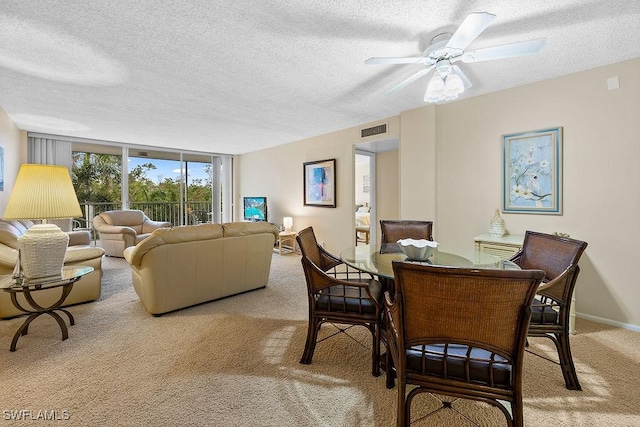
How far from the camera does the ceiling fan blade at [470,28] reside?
4.92 feet

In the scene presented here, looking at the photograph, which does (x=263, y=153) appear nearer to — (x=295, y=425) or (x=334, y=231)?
(x=334, y=231)

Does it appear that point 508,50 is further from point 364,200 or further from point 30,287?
point 364,200

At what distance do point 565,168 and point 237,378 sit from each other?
3457 mm

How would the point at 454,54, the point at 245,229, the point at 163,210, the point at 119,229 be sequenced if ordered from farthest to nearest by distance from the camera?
the point at 163,210 < the point at 119,229 < the point at 245,229 < the point at 454,54

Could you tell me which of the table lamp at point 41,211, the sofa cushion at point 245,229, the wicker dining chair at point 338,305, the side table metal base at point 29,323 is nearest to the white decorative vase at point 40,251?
the table lamp at point 41,211

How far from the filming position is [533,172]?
3.05 metres

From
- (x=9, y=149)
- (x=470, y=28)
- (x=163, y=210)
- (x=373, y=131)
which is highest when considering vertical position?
(x=373, y=131)

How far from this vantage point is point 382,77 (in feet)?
9.48

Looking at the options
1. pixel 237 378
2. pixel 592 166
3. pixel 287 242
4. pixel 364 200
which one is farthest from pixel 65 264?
pixel 364 200

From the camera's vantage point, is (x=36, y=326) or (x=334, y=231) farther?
(x=334, y=231)

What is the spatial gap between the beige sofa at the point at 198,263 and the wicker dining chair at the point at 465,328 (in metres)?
2.31

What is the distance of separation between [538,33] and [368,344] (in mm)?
2654

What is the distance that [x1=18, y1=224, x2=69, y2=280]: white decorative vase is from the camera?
2.23 meters

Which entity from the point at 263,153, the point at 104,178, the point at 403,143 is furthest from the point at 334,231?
the point at 104,178
